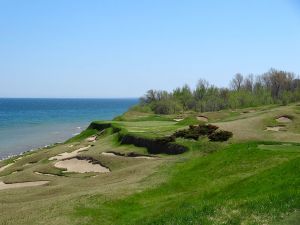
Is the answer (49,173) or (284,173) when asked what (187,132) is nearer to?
(49,173)

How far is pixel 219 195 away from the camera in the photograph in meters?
24.6

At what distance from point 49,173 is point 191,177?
1998cm

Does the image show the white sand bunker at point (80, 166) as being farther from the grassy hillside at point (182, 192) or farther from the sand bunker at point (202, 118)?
the sand bunker at point (202, 118)

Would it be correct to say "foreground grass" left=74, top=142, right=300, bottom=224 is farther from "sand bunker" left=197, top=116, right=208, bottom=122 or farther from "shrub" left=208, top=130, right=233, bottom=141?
"sand bunker" left=197, top=116, right=208, bottom=122

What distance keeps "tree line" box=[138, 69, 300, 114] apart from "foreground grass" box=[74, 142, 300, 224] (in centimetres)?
11556

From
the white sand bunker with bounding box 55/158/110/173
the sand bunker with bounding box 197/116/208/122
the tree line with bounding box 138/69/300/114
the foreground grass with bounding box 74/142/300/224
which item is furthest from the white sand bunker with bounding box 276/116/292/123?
the tree line with bounding box 138/69/300/114

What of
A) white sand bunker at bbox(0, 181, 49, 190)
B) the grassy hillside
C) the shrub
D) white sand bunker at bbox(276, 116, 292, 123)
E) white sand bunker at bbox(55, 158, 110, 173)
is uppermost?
white sand bunker at bbox(276, 116, 292, 123)

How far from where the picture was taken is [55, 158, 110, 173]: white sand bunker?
47531mm

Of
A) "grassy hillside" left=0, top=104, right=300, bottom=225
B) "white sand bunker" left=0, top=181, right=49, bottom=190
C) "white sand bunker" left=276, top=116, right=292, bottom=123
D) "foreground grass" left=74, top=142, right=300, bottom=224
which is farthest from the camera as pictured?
"white sand bunker" left=276, top=116, right=292, bottom=123

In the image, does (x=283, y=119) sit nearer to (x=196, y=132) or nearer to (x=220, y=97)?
(x=196, y=132)

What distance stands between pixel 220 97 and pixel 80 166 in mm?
126949

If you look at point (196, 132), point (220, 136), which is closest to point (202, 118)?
point (196, 132)

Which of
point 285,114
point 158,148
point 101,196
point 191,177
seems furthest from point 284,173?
point 285,114

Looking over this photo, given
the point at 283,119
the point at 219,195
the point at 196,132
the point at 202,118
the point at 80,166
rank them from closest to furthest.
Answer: the point at 219,195
the point at 196,132
the point at 80,166
the point at 283,119
the point at 202,118
